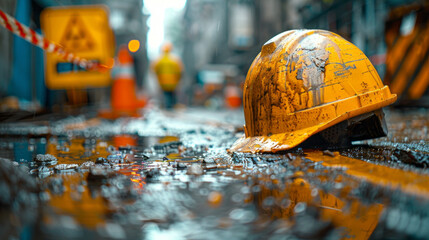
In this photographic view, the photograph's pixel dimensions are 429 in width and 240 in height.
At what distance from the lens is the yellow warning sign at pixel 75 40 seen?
7996 millimetres

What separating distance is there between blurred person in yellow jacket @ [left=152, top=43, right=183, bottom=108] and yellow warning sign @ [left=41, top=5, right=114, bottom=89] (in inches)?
235

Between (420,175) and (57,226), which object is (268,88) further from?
(57,226)

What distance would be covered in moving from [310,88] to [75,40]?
684 centimetres

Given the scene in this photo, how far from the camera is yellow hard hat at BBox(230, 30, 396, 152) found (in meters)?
2.69

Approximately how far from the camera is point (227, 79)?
24656mm

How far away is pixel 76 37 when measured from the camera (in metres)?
8.14

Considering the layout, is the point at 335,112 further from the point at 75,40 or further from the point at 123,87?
the point at 123,87

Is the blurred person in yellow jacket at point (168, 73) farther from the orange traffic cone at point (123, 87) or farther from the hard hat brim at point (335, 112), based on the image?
the hard hat brim at point (335, 112)

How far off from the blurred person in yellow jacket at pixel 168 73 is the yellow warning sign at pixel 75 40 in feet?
19.6

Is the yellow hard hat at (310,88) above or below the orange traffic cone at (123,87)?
below

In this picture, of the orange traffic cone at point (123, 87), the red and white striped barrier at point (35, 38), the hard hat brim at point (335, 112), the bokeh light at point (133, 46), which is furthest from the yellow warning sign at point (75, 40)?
the bokeh light at point (133, 46)

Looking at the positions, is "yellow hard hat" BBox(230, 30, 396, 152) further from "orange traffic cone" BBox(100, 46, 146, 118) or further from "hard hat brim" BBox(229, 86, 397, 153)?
"orange traffic cone" BBox(100, 46, 146, 118)

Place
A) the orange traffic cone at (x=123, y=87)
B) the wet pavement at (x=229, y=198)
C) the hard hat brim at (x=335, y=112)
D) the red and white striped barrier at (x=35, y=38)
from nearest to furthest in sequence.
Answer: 1. the wet pavement at (x=229, y=198)
2. the hard hat brim at (x=335, y=112)
3. the red and white striped barrier at (x=35, y=38)
4. the orange traffic cone at (x=123, y=87)

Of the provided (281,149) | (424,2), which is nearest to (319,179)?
(281,149)
